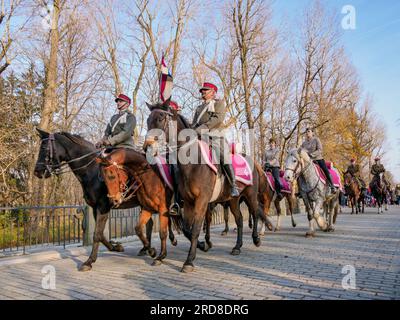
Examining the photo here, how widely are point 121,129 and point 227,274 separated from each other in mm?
4007

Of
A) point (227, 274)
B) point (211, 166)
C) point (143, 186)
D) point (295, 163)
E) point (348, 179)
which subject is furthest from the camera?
point (348, 179)

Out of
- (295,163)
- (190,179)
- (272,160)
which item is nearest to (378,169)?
(272,160)

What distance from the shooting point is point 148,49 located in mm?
23250

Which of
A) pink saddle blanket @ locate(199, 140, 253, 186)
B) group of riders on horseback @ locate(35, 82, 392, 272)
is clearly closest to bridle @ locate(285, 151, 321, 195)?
pink saddle blanket @ locate(199, 140, 253, 186)

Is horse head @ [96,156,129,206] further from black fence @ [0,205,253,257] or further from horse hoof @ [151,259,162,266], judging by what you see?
black fence @ [0,205,253,257]

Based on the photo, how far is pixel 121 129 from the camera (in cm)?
793

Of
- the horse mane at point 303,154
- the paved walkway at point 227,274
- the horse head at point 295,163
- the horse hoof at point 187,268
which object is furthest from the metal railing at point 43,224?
the horse mane at point 303,154

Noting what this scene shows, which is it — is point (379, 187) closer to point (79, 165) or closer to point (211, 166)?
point (211, 166)

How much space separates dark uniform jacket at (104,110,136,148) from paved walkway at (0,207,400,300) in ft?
8.70

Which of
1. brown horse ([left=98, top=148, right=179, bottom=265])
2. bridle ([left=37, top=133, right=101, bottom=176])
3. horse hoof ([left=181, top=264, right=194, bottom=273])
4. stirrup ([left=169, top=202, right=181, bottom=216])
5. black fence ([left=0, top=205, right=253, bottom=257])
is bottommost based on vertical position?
horse hoof ([left=181, top=264, right=194, bottom=273])

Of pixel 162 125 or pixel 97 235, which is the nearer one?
pixel 162 125

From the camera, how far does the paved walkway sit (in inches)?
192

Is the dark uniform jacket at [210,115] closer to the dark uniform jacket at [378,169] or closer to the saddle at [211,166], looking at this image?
the saddle at [211,166]
